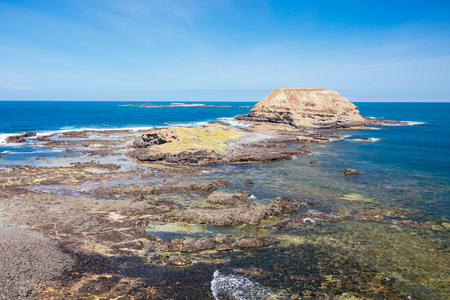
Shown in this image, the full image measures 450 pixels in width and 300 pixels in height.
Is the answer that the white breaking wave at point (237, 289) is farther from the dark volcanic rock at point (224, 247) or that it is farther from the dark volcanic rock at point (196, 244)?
the dark volcanic rock at point (196, 244)

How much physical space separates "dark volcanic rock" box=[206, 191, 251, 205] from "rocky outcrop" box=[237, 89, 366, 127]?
74.7 metres

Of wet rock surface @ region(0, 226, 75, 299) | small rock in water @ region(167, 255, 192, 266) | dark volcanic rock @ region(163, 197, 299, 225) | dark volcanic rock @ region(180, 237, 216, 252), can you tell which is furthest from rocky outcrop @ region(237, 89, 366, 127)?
wet rock surface @ region(0, 226, 75, 299)

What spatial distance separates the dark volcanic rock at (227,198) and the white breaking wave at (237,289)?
1203 centimetres

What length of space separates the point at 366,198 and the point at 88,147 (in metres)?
54.3

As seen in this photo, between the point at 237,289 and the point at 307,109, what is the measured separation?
101406 millimetres

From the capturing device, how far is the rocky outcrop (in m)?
105

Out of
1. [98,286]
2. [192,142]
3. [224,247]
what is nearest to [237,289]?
[224,247]

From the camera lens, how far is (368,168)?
43844 mm

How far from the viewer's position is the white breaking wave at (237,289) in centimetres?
1493

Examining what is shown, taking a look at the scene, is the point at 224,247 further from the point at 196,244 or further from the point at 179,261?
the point at 179,261

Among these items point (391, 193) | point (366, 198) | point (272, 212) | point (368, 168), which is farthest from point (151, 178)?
point (368, 168)

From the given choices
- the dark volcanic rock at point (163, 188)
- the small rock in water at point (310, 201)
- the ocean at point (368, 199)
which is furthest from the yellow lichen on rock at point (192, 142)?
the small rock in water at point (310, 201)

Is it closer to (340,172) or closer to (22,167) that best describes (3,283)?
(22,167)

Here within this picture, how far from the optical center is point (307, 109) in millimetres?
109188
